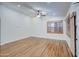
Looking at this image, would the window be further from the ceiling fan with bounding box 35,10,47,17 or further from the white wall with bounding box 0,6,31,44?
the white wall with bounding box 0,6,31,44

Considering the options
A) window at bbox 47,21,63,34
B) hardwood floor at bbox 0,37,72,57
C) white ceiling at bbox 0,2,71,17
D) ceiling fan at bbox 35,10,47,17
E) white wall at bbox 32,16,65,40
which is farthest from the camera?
window at bbox 47,21,63,34

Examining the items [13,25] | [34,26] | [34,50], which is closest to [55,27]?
[34,26]

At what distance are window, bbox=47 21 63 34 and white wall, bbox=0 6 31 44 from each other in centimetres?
147

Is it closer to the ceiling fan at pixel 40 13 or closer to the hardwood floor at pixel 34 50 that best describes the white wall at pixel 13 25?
the hardwood floor at pixel 34 50

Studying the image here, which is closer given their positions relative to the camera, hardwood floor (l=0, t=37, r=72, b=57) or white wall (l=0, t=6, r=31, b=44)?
hardwood floor (l=0, t=37, r=72, b=57)

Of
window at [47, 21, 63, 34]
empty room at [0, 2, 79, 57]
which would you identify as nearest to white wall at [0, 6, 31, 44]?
empty room at [0, 2, 79, 57]

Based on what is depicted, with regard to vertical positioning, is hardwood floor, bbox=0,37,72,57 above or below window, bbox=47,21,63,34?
Result: below

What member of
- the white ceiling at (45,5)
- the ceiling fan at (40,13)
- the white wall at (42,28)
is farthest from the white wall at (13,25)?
the white ceiling at (45,5)

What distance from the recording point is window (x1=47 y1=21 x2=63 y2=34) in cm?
848

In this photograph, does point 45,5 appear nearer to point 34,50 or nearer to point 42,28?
point 34,50

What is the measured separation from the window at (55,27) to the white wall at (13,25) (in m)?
1.47

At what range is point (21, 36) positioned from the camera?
9.27 metres

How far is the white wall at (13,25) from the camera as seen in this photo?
23.4 feet

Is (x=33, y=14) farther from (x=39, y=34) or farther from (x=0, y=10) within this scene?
(x=0, y=10)
